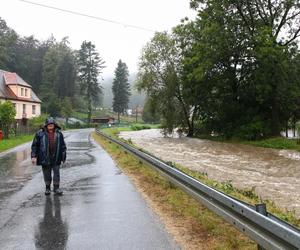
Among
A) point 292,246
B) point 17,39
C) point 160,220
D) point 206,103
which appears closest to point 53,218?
point 160,220

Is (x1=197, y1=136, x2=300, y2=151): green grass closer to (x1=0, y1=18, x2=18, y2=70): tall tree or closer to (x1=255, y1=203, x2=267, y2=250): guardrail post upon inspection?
(x1=255, y1=203, x2=267, y2=250): guardrail post

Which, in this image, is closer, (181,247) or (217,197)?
(181,247)

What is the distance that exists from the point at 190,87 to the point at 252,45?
11.0 m

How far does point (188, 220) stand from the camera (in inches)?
292

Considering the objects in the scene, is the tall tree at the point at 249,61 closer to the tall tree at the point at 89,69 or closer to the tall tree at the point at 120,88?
the tall tree at the point at 89,69

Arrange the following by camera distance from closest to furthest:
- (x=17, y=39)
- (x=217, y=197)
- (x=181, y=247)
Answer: (x=181, y=247) < (x=217, y=197) < (x=17, y=39)

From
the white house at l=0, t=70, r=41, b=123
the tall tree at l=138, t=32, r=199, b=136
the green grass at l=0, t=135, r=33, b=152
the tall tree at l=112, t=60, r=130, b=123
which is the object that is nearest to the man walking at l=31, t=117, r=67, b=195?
the green grass at l=0, t=135, r=33, b=152

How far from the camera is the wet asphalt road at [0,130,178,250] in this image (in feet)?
20.1

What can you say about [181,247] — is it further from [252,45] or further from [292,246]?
[252,45]

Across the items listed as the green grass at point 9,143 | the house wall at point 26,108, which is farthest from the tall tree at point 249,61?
the house wall at point 26,108

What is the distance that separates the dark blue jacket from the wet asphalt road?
0.80 m

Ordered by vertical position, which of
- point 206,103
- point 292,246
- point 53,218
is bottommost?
point 53,218

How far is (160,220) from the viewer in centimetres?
742

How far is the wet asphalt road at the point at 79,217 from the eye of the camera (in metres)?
6.13
